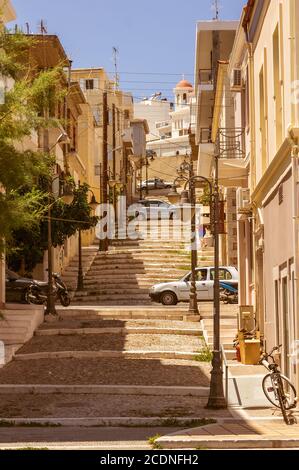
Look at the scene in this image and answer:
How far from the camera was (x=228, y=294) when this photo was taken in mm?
36500

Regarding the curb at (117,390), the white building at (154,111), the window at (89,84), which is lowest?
the curb at (117,390)

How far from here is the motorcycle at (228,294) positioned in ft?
119

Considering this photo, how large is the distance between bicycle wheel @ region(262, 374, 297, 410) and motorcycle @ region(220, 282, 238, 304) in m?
16.9

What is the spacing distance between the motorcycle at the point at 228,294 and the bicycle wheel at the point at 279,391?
16934 mm

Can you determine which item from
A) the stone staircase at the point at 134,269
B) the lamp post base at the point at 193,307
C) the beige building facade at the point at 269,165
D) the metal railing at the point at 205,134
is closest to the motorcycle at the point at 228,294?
the stone staircase at the point at 134,269

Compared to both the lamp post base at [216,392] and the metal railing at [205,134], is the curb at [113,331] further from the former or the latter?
the metal railing at [205,134]

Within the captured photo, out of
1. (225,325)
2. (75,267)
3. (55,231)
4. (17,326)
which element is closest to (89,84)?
(75,267)

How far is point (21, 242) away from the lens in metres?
36.6

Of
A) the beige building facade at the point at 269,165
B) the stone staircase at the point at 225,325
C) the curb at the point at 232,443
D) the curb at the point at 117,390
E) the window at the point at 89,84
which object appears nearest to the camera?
the curb at the point at 232,443

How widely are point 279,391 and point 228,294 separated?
19876mm

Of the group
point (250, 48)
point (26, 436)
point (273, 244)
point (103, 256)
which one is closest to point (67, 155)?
point (103, 256)

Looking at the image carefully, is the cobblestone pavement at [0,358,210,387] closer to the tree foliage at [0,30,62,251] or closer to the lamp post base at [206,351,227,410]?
the lamp post base at [206,351,227,410]

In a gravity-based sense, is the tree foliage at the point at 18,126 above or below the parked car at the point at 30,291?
above

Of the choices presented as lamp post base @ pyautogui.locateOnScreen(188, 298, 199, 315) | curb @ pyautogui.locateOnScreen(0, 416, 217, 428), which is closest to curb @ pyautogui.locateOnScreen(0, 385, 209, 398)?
curb @ pyautogui.locateOnScreen(0, 416, 217, 428)
